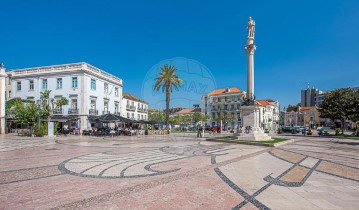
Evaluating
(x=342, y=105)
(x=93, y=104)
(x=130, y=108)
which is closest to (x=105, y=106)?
(x=93, y=104)

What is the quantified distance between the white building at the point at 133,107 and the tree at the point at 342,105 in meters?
37.7

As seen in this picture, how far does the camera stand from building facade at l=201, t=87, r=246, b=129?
3034 inches

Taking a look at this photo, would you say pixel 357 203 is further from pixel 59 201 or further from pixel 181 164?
pixel 59 201

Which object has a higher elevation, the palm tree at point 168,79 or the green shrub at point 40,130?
the palm tree at point 168,79

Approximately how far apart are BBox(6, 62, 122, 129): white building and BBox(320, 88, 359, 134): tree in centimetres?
3885

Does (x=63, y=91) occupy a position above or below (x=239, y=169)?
above

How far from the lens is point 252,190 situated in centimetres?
593

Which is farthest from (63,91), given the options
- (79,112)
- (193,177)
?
(193,177)

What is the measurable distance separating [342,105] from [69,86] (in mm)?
43509

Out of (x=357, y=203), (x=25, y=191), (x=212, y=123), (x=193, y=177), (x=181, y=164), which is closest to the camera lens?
(x=357, y=203)

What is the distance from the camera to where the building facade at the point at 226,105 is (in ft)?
253

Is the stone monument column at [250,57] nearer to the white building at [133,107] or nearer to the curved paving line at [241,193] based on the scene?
the curved paving line at [241,193]

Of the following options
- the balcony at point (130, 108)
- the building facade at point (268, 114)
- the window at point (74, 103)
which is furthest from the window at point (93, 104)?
the building facade at point (268, 114)

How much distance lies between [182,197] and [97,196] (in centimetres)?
206
